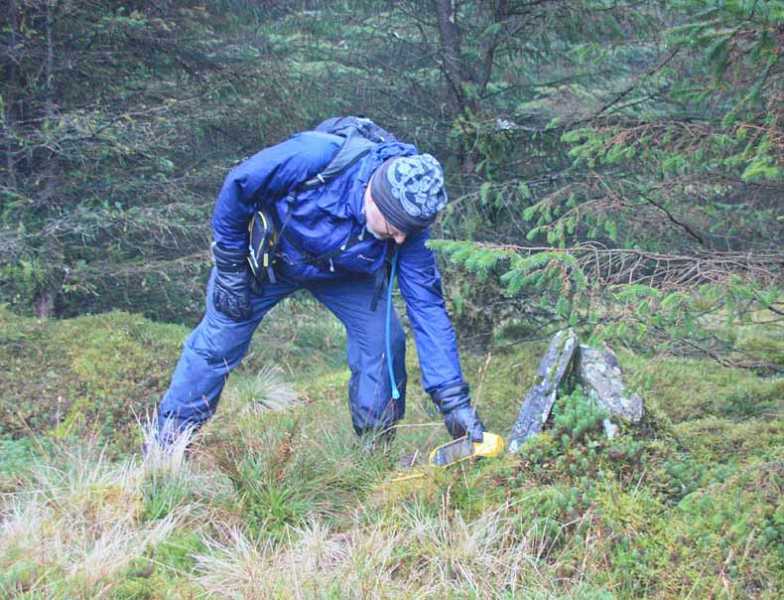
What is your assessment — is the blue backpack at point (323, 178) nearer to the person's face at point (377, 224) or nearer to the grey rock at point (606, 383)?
the person's face at point (377, 224)

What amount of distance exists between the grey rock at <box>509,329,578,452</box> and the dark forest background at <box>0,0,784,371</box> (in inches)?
19.5

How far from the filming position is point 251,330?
186 inches

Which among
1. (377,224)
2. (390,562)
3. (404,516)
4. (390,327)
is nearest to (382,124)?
(390,327)

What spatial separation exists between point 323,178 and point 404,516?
1.76 meters

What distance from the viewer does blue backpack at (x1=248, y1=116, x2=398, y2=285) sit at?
411 cm

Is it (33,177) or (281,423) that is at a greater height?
(33,177)

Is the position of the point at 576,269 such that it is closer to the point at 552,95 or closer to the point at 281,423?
the point at 281,423

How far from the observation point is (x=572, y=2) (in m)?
6.65

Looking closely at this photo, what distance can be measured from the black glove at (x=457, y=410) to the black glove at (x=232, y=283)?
129 cm

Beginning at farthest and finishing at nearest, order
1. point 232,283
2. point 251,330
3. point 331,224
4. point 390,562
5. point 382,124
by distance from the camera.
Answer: point 382,124
point 251,330
point 232,283
point 331,224
point 390,562

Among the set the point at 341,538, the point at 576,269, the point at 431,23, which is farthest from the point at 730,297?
the point at 431,23

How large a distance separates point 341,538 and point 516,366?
3.55 m

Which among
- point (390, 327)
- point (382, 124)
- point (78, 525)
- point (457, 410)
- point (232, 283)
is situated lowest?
point (78, 525)

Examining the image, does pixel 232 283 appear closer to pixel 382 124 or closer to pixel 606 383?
pixel 606 383
